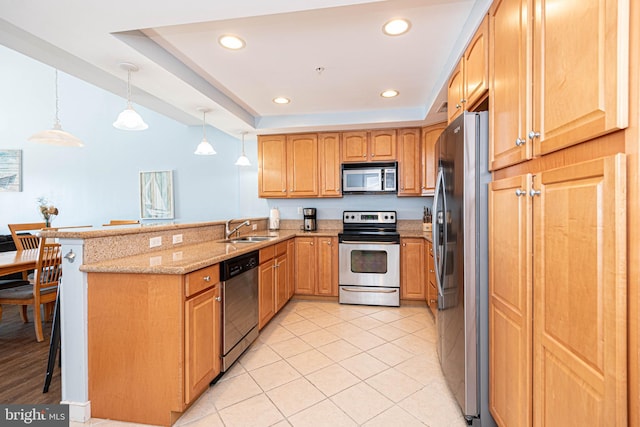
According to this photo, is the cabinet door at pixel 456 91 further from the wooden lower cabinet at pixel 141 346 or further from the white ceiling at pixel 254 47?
the wooden lower cabinet at pixel 141 346

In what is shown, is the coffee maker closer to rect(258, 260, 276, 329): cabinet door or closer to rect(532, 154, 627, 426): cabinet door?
rect(258, 260, 276, 329): cabinet door

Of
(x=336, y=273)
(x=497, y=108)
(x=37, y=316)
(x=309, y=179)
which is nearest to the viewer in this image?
(x=497, y=108)

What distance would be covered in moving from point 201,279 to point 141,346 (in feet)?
1.54

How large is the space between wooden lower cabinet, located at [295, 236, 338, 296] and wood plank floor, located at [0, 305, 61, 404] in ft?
7.91

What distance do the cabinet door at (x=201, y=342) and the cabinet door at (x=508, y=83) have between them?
183 centimetres

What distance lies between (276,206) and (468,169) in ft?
10.8

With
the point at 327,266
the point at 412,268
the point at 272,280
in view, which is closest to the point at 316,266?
the point at 327,266

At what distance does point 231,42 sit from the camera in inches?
82.2

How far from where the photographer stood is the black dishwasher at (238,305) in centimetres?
205

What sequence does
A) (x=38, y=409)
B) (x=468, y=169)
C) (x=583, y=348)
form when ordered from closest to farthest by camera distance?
(x=583, y=348)
(x=468, y=169)
(x=38, y=409)

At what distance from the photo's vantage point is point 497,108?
1.43 m

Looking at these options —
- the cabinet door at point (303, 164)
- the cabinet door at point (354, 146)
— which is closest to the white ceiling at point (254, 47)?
the cabinet door at point (354, 146)

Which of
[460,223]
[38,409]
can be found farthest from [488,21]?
[38,409]

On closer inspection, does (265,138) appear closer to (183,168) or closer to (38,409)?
(183,168)
